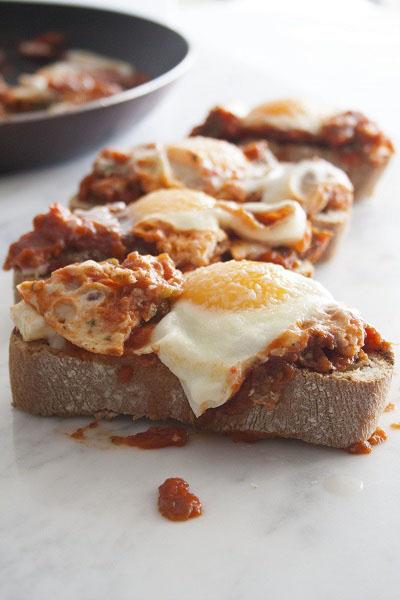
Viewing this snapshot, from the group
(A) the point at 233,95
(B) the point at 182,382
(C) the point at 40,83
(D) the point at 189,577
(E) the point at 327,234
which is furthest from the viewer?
(A) the point at 233,95

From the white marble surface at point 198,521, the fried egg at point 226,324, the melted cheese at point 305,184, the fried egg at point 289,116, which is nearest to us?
the white marble surface at point 198,521

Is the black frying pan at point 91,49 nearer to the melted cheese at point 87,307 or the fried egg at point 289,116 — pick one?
the fried egg at point 289,116

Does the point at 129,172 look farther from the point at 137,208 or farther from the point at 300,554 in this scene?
the point at 300,554

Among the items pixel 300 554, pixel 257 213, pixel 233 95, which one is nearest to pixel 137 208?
pixel 257 213

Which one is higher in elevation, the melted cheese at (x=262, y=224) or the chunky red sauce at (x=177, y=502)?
the melted cheese at (x=262, y=224)

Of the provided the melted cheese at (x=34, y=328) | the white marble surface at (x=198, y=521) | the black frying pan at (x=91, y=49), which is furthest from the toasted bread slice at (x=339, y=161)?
the melted cheese at (x=34, y=328)

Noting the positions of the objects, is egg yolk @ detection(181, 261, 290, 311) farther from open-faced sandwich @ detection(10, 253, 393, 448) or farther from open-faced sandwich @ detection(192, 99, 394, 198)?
open-faced sandwich @ detection(192, 99, 394, 198)

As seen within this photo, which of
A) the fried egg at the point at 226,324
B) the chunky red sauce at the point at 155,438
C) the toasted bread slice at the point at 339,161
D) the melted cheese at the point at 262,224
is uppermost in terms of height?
the fried egg at the point at 226,324
